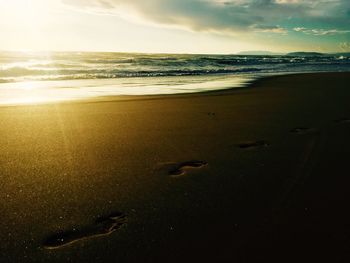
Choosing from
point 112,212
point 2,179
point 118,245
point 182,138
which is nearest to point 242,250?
point 118,245

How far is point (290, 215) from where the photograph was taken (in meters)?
2.81

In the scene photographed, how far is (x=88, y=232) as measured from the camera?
2.56 metres

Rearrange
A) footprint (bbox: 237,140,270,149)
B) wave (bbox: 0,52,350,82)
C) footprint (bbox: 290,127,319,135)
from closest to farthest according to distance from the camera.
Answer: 1. footprint (bbox: 237,140,270,149)
2. footprint (bbox: 290,127,319,135)
3. wave (bbox: 0,52,350,82)

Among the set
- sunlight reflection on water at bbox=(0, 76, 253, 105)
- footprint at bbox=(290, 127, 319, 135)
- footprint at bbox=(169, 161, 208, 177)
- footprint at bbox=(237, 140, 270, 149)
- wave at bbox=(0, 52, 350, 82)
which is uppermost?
footprint at bbox=(169, 161, 208, 177)

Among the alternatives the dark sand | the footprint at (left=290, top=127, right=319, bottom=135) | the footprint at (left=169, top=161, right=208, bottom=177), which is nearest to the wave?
the dark sand

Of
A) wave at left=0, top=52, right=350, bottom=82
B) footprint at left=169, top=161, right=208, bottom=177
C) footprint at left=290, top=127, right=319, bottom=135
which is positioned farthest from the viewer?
wave at left=0, top=52, right=350, bottom=82

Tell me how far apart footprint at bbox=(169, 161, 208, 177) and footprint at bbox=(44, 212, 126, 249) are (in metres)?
1.08

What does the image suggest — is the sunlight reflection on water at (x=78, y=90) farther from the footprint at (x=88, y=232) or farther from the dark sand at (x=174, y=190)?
the footprint at (x=88, y=232)

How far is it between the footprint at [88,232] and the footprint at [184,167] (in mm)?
1075

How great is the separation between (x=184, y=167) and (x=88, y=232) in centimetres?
163

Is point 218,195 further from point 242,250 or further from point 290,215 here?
point 242,250

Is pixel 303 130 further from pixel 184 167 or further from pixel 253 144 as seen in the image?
pixel 184 167

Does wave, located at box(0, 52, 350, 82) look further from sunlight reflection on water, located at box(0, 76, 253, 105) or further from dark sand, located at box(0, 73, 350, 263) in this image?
dark sand, located at box(0, 73, 350, 263)

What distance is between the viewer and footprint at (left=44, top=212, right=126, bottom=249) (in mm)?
2428
